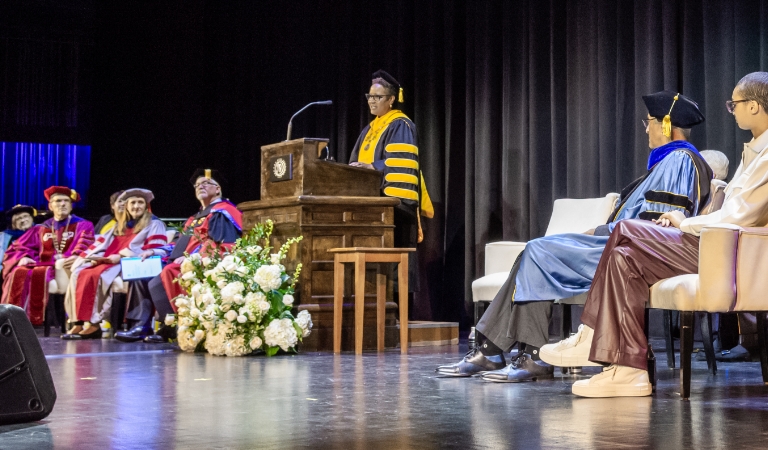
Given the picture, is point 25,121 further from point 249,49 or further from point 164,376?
point 164,376

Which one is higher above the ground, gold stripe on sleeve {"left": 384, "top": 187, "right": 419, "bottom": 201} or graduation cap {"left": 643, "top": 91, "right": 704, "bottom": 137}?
graduation cap {"left": 643, "top": 91, "right": 704, "bottom": 137}

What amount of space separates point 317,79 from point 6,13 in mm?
3709

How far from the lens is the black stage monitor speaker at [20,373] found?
253 cm

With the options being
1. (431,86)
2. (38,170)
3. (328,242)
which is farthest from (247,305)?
(38,170)

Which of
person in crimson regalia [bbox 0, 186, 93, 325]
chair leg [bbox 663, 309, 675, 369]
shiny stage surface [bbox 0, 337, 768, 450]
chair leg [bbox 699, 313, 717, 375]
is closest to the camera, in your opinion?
shiny stage surface [bbox 0, 337, 768, 450]

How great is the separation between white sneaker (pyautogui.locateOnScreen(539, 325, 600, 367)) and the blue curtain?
7970 mm

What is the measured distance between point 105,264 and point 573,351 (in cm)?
494

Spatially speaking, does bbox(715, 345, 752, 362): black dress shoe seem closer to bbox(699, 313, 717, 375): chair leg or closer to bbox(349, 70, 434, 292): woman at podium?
bbox(699, 313, 717, 375): chair leg

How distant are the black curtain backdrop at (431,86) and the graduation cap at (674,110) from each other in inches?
64.5

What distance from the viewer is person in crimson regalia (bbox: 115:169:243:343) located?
21.7 ft

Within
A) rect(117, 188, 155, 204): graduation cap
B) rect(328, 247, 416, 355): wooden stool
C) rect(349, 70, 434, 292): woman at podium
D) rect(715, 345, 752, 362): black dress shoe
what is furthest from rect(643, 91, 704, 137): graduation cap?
rect(117, 188, 155, 204): graduation cap

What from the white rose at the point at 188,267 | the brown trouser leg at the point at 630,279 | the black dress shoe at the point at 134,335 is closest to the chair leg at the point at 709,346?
the brown trouser leg at the point at 630,279

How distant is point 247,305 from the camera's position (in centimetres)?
518

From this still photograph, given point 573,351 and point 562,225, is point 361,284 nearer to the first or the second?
point 562,225
